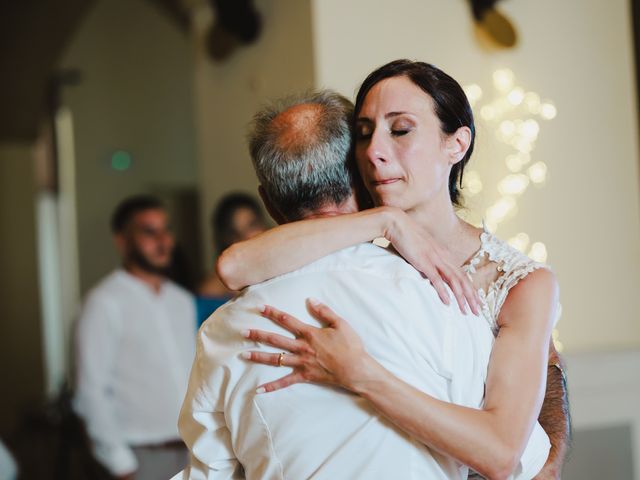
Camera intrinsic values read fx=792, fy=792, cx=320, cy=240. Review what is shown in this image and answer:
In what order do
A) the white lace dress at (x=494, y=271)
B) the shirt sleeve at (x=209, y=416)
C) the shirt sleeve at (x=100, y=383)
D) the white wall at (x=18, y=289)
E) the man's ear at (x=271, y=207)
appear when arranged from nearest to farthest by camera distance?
the shirt sleeve at (x=209, y=416)
the man's ear at (x=271, y=207)
the white lace dress at (x=494, y=271)
the shirt sleeve at (x=100, y=383)
the white wall at (x=18, y=289)

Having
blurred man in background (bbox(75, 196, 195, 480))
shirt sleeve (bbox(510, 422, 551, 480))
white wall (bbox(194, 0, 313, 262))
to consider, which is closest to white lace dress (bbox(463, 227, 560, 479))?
shirt sleeve (bbox(510, 422, 551, 480))

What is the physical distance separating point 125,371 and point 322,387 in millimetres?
2286

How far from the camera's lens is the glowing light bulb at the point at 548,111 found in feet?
13.0

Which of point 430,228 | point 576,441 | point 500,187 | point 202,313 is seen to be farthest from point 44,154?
point 430,228

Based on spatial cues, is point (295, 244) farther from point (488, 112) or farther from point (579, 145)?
point (579, 145)

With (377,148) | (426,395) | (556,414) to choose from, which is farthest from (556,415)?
(377,148)

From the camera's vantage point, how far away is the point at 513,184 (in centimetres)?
389

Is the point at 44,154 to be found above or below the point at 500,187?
above

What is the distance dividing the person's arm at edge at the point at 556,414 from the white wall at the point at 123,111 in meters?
6.63

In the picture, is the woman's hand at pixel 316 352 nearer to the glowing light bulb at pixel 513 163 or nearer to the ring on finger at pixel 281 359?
the ring on finger at pixel 281 359

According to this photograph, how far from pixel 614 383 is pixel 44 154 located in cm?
629

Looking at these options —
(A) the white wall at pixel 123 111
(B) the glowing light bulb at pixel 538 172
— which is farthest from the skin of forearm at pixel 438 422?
(A) the white wall at pixel 123 111

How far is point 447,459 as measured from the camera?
134 centimetres

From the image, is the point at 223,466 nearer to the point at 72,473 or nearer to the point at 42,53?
the point at 72,473
